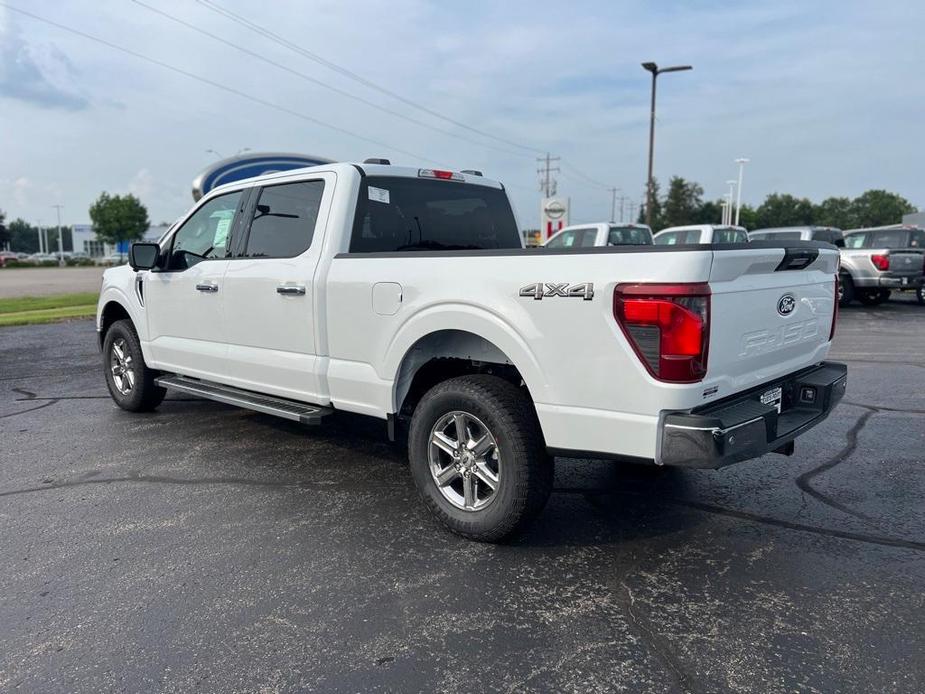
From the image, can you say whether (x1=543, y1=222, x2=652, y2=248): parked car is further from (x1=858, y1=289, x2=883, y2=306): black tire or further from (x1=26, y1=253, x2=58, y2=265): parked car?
(x1=26, y1=253, x2=58, y2=265): parked car

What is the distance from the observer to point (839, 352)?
1014cm

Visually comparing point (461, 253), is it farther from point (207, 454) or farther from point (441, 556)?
point (207, 454)

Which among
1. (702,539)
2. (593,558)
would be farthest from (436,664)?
(702,539)

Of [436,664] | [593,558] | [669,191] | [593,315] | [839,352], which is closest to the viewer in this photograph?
[436,664]

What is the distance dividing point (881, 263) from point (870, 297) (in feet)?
5.08

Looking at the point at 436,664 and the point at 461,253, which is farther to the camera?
the point at 461,253

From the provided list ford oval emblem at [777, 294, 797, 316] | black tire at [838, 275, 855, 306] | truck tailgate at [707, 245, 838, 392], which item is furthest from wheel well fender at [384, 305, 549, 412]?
black tire at [838, 275, 855, 306]

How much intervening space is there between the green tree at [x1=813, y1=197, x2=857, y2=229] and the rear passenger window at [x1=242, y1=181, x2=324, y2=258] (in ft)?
400

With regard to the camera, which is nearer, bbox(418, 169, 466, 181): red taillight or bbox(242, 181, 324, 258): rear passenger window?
bbox(242, 181, 324, 258): rear passenger window

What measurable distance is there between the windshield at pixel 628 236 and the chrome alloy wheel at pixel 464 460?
12219mm

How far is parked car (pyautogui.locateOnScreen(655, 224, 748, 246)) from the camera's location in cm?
1617

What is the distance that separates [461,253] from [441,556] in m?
1.56

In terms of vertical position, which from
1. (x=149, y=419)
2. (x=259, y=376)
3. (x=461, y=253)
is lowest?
(x=149, y=419)

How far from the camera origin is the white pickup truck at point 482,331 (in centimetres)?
302
